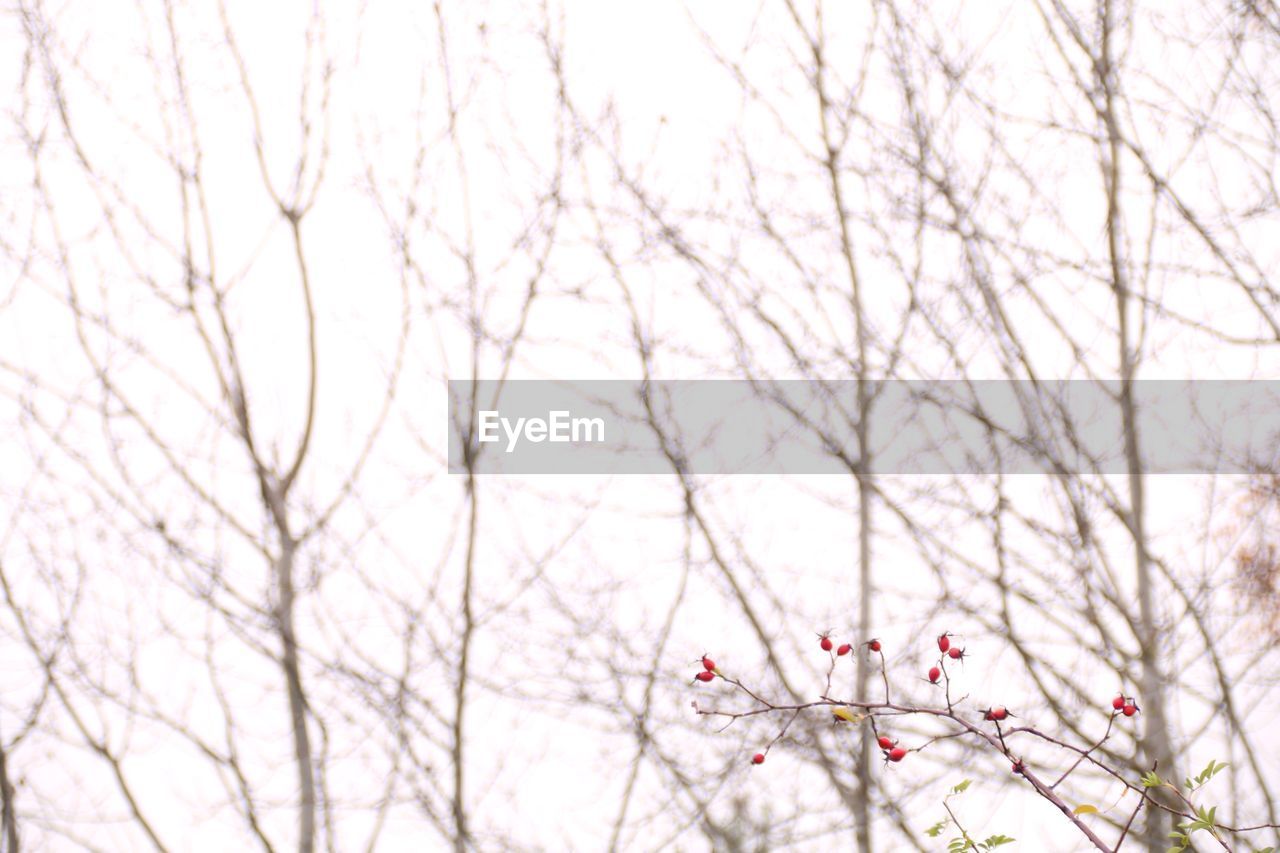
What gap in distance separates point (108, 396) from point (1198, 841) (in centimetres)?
214

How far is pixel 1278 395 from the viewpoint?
1980mm

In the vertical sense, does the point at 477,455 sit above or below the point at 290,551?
above

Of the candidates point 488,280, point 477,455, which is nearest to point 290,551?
point 477,455

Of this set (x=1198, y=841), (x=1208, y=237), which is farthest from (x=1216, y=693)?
(x=1208, y=237)

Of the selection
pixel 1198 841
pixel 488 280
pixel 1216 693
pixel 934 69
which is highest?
pixel 934 69

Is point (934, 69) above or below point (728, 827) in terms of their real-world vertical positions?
above

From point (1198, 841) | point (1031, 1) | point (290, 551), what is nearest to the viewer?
point (1198, 841)

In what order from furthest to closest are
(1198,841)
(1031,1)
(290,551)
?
(1031,1)
(290,551)
(1198,841)

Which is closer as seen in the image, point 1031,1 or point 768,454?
point 768,454

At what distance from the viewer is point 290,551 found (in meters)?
1.96

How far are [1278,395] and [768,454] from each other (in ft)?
3.22

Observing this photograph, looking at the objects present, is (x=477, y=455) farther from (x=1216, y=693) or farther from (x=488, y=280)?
(x=1216, y=693)

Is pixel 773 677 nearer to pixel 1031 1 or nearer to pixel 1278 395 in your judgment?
pixel 1278 395

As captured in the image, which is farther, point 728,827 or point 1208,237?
point 1208,237
